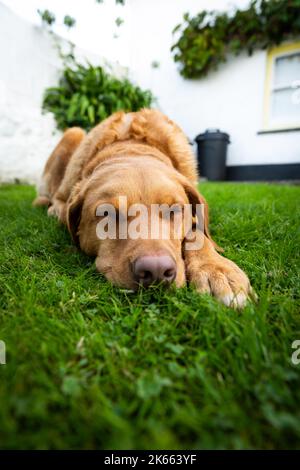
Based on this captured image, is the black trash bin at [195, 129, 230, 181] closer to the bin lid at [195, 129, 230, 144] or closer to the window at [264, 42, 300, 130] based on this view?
the bin lid at [195, 129, 230, 144]

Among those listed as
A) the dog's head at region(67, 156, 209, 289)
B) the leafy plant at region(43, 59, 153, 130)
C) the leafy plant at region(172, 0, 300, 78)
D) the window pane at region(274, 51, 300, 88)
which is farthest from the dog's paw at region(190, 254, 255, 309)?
the window pane at region(274, 51, 300, 88)

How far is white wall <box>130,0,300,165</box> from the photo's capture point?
356 inches

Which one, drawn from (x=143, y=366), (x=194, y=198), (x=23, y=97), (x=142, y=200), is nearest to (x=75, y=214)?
(x=142, y=200)

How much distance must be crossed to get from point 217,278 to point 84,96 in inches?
303

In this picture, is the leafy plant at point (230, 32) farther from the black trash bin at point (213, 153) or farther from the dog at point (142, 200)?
the dog at point (142, 200)

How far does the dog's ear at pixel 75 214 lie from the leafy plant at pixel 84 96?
6.07 meters

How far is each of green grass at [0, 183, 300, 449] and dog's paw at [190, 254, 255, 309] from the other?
9cm

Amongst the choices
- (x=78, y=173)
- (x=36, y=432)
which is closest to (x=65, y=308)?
(x=36, y=432)

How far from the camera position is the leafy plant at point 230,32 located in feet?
26.3

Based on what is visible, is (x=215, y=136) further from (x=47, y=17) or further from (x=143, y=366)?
(x=143, y=366)

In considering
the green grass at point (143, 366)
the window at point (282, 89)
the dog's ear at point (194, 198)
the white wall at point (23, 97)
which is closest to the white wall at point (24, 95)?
the white wall at point (23, 97)

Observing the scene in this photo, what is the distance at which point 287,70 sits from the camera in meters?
8.83

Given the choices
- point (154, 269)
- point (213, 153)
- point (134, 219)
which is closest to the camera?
point (154, 269)
